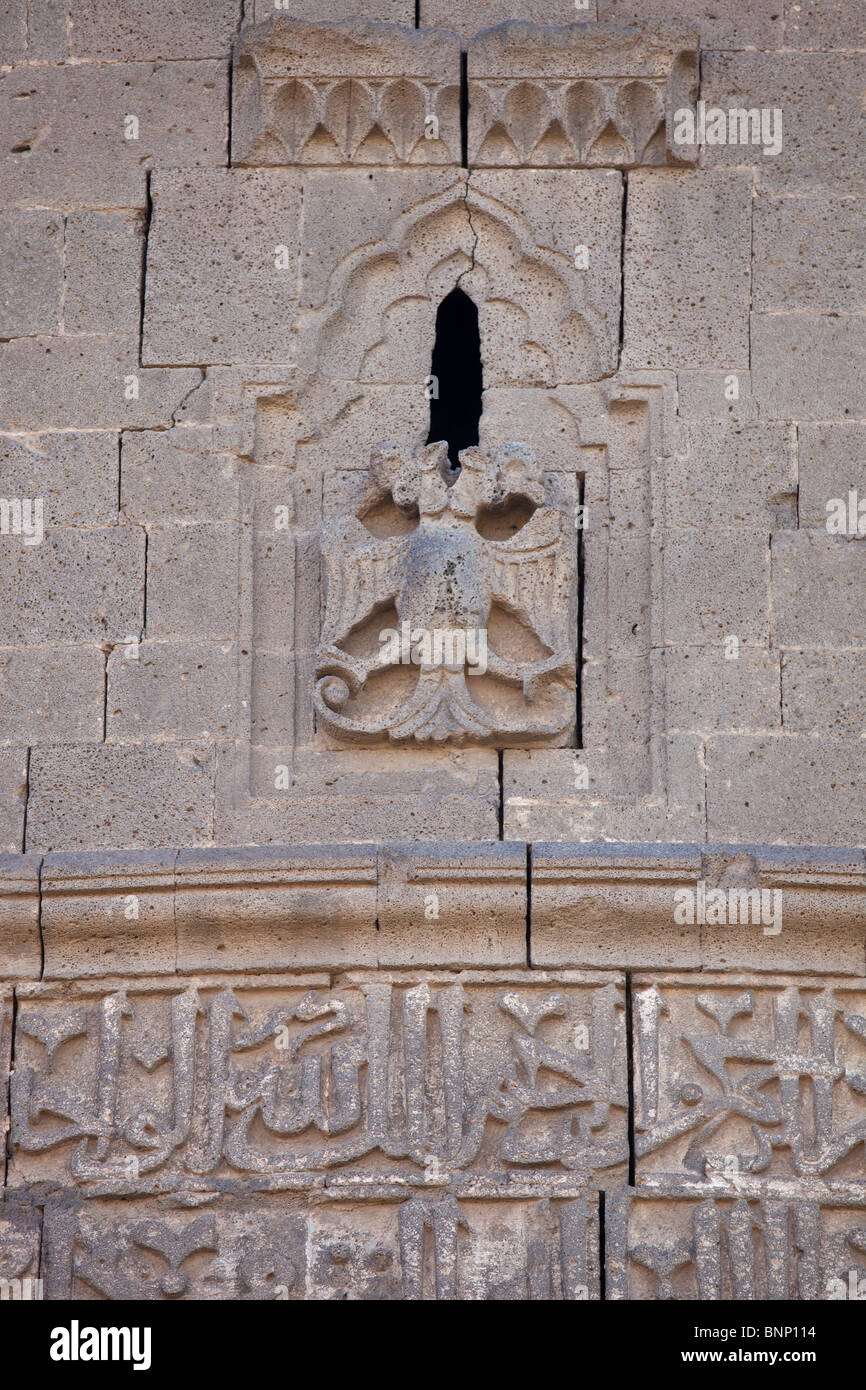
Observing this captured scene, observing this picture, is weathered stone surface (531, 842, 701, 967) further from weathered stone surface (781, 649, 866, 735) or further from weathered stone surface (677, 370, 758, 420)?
weathered stone surface (677, 370, 758, 420)

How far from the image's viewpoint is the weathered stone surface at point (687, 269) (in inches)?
279

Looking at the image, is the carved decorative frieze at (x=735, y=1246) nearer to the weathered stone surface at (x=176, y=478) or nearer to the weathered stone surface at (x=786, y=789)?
the weathered stone surface at (x=786, y=789)

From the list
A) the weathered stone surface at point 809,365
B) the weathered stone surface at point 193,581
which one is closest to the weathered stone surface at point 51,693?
the weathered stone surface at point 193,581

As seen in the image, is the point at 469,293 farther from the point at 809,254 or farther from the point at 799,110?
the point at 799,110

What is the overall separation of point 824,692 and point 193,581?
167 centimetres

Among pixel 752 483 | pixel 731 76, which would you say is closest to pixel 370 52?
pixel 731 76

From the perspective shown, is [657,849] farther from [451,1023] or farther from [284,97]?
[284,97]

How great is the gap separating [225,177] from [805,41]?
1687mm

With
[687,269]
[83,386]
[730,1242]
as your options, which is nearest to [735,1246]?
[730,1242]

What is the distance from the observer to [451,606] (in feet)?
22.1

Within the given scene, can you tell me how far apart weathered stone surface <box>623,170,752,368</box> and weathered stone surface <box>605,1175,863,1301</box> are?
7.38ft

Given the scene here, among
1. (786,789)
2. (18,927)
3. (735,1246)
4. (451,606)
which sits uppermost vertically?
(451,606)

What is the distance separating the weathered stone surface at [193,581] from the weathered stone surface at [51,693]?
20 cm

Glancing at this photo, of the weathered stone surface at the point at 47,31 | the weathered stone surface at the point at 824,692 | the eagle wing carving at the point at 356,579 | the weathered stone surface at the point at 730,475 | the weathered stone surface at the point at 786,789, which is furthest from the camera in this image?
the weathered stone surface at the point at 47,31
